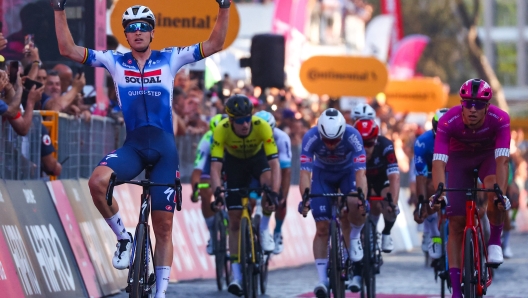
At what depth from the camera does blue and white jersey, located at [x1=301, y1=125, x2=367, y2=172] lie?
39.8ft

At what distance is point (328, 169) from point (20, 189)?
10.6 feet

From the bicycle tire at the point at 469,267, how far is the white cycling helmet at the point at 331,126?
81.4 inches

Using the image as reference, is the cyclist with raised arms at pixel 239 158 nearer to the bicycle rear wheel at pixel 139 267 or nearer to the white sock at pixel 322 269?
the white sock at pixel 322 269

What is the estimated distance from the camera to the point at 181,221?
15875 mm

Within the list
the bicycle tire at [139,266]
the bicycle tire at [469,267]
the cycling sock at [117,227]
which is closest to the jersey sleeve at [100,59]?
the cycling sock at [117,227]

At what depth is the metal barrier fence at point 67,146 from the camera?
36.8 ft

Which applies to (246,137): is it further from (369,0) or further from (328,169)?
(369,0)

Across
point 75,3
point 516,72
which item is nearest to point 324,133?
point 75,3

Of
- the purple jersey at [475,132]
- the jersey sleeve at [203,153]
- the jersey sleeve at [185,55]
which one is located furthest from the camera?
the jersey sleeve at [203,153]

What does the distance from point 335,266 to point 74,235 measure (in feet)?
8.47

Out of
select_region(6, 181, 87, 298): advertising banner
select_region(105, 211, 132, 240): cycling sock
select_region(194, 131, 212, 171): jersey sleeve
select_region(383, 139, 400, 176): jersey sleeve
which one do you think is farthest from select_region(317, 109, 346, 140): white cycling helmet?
select_region(105, 211, 132, 240): cycling sock

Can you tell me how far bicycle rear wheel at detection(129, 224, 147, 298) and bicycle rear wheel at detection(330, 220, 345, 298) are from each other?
2882 mm

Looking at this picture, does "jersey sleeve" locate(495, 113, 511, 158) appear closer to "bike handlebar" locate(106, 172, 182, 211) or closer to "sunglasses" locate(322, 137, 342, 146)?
"sunglasses" locate(322, 137, 342, 146)

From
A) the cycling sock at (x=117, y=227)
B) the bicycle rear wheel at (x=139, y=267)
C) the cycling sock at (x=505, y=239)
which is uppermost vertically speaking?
the cycling sock at (x=117, y=227)
